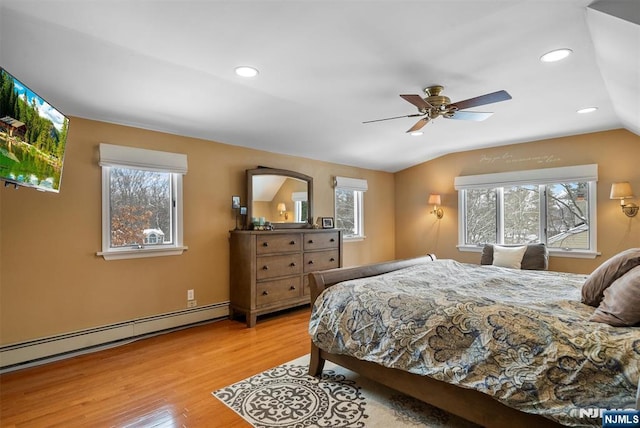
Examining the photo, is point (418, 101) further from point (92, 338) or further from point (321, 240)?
point (92, 338)

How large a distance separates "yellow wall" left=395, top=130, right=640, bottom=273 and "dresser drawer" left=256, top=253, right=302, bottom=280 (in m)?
2.84

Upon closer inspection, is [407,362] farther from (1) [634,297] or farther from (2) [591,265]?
(2) [591,265]

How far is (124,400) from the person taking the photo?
2.30 metres

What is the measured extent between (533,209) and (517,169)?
0.65 metres

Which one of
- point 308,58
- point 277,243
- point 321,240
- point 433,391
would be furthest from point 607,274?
point 321,240

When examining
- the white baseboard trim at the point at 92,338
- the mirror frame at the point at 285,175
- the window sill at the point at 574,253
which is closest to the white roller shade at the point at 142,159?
the mirror frame at the point at 285,175

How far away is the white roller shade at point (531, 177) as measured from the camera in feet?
14.5

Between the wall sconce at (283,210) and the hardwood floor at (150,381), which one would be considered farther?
the wall sconce at (283,210)

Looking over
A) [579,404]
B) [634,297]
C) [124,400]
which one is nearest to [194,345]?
[124,400]

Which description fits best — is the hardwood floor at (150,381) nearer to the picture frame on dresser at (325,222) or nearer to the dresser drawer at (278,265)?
the dresser drawer at (278,265)

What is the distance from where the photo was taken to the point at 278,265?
4156 mm

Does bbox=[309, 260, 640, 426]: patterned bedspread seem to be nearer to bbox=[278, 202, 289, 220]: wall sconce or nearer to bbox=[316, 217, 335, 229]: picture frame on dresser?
bbox=[278, 202, 289, 220]: wall sconce

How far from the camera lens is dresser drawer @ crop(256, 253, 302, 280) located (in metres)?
Answer: 3.98

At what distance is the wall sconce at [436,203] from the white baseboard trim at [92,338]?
3876mm
